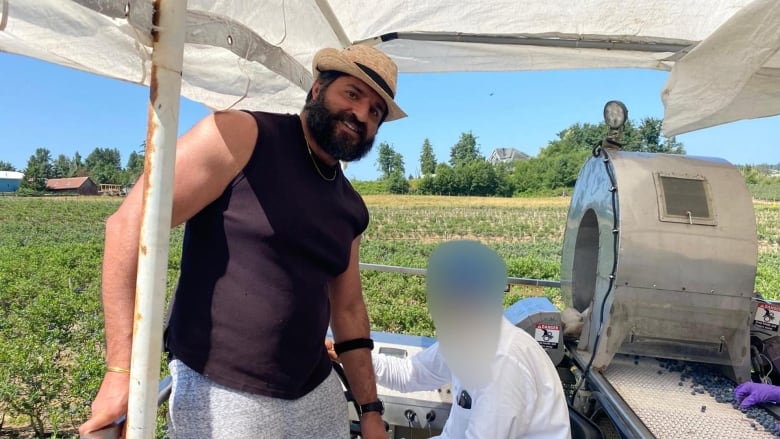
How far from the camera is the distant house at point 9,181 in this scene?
220ft

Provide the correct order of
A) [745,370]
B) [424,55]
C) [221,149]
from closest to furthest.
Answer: [221,149], [745,370], [424,55]

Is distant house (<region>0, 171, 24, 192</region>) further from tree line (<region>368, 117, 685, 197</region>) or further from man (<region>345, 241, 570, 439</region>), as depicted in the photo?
man (<region>345, 241, 570, 439</region>)

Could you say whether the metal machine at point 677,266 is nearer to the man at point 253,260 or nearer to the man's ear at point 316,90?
the man at point 253,260

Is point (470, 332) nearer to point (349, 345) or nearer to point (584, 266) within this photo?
point (349, 345)

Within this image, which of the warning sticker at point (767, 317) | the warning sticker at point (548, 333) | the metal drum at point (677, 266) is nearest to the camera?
the metal drum at point (677, 266)

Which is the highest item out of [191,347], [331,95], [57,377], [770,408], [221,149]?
[331,95]

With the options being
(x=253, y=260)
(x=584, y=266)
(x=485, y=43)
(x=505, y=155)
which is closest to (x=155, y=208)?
(x=253, y=260)

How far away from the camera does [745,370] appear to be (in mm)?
2426

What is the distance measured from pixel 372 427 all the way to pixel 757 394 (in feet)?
5.73

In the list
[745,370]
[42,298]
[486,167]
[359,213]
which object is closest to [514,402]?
[359,213]

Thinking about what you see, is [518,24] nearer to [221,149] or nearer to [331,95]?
[331,95]

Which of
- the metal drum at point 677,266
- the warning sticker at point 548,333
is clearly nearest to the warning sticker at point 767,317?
the metal drum at point 677,266

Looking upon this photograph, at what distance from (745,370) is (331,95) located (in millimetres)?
2435

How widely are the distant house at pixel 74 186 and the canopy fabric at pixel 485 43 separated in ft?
240
